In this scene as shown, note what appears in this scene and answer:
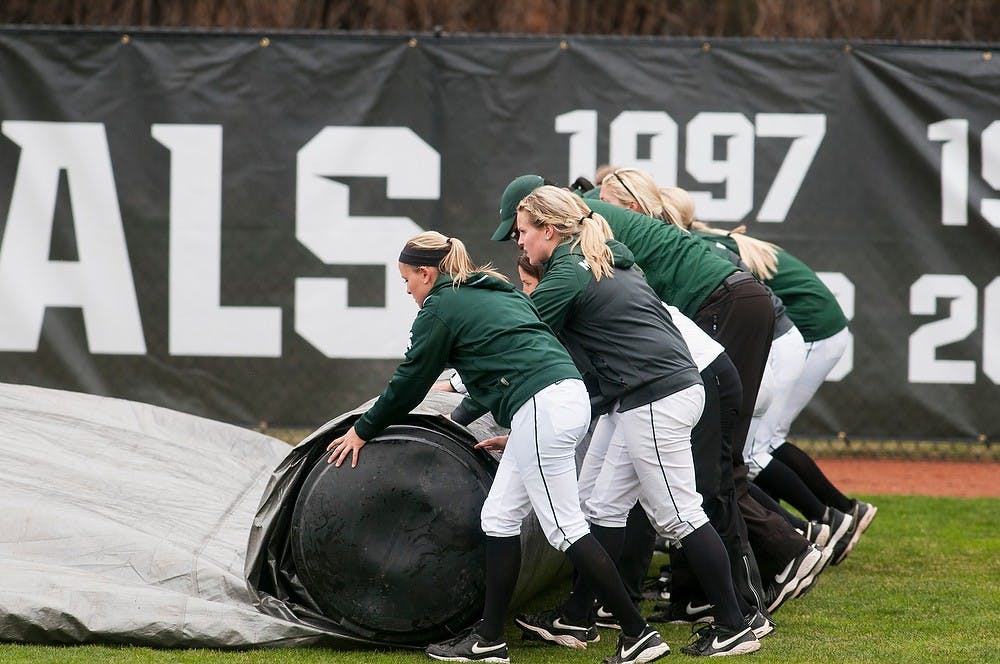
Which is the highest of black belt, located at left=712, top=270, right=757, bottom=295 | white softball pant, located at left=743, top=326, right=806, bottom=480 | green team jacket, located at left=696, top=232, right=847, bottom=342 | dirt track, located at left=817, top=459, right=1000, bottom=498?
black belt, located at left=712, top=270, right=757, bottom=295

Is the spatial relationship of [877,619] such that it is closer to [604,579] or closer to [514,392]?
[604,579]

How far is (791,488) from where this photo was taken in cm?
677

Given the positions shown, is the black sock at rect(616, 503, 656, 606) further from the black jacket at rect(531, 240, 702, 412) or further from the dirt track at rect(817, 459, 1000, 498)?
the dirt track at rect(817, 459, 1000, 498)

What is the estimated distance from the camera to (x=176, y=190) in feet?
30.6

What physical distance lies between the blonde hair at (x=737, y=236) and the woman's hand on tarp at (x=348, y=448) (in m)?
2.13

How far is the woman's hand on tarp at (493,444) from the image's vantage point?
5012 mm

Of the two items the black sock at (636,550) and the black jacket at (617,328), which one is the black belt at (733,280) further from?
the black sock at (636,550)

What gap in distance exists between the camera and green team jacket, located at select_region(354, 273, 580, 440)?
468 centimetres

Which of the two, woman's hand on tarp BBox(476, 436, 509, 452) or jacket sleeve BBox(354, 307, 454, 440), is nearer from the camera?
jacket sleeve BBox(354, 307, 454, 440)

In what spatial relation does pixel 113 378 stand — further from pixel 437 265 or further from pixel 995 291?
pixel 995 291

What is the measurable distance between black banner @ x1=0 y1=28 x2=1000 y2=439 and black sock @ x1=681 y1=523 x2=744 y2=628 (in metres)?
4.63

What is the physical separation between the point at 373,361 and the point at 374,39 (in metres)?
2.38

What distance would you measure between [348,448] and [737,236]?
2.70 metres

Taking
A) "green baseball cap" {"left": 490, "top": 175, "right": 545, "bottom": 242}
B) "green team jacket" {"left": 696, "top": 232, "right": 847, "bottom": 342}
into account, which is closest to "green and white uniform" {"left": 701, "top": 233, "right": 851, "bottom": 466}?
"green team jacket" {"left": 696, "top": 232, "right": 847, "bottom": 342}
